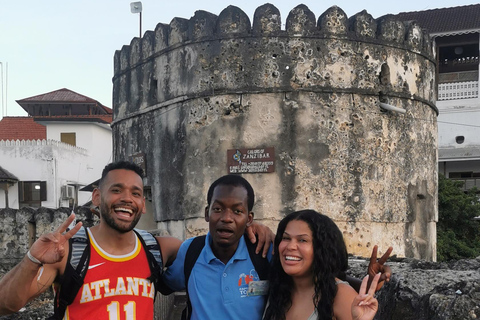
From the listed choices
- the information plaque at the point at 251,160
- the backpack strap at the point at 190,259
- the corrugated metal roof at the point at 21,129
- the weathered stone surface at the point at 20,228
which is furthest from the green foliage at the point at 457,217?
the corrugated metal roof at the point at 21,129

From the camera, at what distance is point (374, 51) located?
1082cm

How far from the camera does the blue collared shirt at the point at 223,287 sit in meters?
2.85

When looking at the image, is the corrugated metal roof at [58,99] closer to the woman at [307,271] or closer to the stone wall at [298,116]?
the stone wall at [298,116]

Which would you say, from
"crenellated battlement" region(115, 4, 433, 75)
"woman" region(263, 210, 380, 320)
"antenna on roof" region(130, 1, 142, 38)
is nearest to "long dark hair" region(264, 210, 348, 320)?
"woman" region(263, 210, 380, 320)

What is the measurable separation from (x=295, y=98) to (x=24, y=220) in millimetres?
7459

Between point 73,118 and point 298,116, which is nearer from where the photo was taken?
point 298,116

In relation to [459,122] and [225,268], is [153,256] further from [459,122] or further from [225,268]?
[459,122]

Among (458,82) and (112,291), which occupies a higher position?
(458,82)

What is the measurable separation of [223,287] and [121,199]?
644 millimetres

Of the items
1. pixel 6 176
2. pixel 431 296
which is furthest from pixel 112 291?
pixel 6 176

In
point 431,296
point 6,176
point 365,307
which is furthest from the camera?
point 6,176

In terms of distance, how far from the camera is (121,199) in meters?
2.96

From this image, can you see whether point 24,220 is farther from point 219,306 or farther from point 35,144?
point 35,144

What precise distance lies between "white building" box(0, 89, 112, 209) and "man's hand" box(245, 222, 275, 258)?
27031mm
